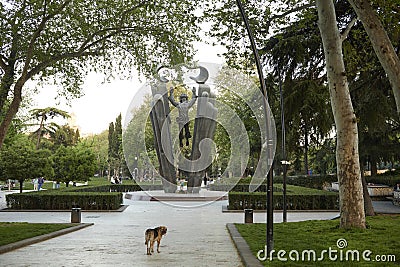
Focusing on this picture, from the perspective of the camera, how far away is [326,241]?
10.8 metres

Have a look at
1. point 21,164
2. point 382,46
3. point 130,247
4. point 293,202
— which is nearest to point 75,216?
point 130,247

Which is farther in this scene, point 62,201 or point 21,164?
point 21,164

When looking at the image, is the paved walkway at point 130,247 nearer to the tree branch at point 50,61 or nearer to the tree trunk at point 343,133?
the tree trunk at point 343,133

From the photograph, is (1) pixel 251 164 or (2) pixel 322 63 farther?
(1) pixel 251 164

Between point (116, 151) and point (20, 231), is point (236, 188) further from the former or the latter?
point (116, 151)

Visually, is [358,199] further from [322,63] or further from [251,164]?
[251,164]

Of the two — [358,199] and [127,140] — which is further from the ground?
[127,140]

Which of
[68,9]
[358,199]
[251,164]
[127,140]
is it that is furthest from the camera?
[127,140]

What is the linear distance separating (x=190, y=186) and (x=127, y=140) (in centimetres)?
3509

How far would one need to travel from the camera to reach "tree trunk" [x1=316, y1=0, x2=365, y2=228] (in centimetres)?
1210

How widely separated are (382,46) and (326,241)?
175 inches

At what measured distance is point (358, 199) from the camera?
12.1 m

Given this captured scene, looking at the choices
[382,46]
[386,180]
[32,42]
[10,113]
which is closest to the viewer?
[382,46]

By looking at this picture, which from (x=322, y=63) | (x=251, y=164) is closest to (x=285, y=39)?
(x=322, y=63)
